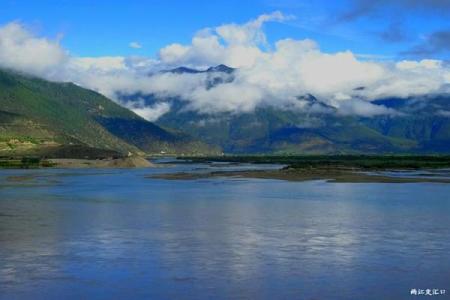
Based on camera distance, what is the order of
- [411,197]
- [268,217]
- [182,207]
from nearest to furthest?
1. [268,217]
2. [182,207]
3. [411,197]

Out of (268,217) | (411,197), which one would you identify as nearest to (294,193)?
(411,197)

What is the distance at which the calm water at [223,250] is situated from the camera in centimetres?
2798

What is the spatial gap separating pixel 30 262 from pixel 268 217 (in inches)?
1037

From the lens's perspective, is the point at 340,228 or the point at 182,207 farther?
the point at 182,207

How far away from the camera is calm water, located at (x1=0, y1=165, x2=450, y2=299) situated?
28.0 meters

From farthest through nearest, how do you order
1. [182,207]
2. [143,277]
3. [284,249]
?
[182,207]
[284,249]
[143,277]

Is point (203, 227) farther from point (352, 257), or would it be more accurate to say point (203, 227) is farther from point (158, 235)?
point (352, 257)

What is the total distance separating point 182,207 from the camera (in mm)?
65312

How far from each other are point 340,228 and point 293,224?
13.2 ft

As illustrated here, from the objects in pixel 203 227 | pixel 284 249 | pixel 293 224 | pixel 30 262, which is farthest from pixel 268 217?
pixel 30 262

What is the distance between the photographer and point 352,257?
3516 cm

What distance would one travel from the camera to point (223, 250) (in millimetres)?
37219

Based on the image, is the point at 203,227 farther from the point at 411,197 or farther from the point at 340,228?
the point at 411,197

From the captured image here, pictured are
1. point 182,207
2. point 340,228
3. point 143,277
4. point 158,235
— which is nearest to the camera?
point 143,277
